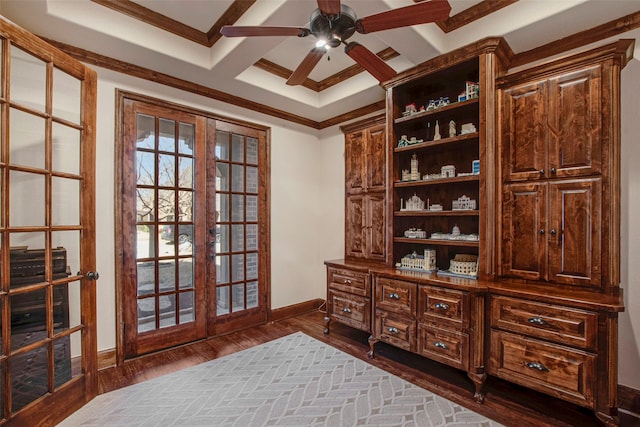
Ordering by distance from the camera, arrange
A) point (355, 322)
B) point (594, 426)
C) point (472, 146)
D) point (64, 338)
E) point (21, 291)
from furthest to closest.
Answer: point (355, 322)
point (472, 146)
point (64, 338)
point (594, 426)
point (21, 291)

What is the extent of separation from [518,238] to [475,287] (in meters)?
0.55

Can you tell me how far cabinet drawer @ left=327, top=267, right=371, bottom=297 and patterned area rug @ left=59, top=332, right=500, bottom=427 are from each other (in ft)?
2.27

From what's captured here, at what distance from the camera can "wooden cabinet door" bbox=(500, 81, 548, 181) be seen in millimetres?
2252

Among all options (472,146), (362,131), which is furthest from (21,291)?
(472,146)

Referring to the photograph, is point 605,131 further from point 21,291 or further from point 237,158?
point 21,291

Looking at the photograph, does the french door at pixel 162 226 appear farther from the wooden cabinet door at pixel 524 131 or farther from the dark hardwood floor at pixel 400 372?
the wooden cabinet door at pixel 524 131

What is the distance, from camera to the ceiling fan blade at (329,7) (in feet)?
4.96

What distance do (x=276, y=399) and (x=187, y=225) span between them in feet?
6.41

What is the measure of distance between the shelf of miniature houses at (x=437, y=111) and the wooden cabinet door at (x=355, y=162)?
0.64 m

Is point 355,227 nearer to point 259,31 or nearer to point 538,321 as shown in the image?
point 538,321

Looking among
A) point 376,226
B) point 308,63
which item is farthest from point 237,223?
point 308,63

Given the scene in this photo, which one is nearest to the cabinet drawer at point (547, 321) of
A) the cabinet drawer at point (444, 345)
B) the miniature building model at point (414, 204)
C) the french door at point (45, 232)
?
the cabinet drawer at point (444, 345)

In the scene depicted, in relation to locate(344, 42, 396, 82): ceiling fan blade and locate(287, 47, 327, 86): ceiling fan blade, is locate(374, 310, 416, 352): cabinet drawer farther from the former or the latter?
locate(287, 47, 327, 86): ceiling fan blade

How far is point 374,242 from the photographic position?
348 centimetres
